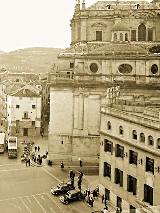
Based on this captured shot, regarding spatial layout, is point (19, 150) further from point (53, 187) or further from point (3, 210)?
point (3, 210)

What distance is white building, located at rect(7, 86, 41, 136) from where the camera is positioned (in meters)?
73.8

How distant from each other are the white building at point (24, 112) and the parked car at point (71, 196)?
32088mm

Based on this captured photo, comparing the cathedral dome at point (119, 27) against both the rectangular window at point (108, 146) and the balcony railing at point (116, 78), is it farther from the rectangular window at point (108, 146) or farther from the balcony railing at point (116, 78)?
the rectangular window at point (108, 146)

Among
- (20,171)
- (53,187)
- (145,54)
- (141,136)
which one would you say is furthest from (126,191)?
(145,54)

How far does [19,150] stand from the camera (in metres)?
64.2

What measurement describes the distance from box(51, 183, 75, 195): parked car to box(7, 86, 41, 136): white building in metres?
29.6

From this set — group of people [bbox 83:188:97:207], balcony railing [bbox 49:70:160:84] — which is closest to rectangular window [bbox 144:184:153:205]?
group of people [bbox 83:188:97:207]

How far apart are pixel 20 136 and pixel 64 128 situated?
17512mm

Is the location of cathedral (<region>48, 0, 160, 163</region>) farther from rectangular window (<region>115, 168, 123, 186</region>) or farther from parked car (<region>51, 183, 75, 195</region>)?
rectangular window (<region>115, 168, 123, 186</region>)

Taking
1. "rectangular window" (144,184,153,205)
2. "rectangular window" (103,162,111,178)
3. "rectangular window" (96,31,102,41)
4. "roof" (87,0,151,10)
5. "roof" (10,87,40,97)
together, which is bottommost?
"rectangular window" (144,184,153,205)

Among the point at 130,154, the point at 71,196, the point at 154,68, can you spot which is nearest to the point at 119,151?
the point at 130,154

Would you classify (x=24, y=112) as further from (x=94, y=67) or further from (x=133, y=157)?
(x=133, y=157)

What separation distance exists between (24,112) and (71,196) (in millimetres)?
33354

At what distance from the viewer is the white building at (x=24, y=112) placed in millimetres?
73812
